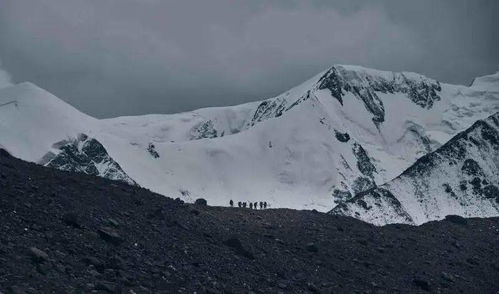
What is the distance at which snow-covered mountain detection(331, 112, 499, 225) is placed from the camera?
354 ft

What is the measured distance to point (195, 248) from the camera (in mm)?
31953

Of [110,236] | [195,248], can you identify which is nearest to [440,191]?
[195,248]

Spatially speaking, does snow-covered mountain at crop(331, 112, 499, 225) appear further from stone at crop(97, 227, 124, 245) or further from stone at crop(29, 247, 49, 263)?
stone at crop(29, 247, 49, 263)

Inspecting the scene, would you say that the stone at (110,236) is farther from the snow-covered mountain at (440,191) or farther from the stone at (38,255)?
the snow-covered mountain at (440,191)

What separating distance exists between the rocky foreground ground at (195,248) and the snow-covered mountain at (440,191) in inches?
2213

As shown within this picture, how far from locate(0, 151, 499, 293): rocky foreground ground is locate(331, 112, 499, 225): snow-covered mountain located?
56220 millimetres

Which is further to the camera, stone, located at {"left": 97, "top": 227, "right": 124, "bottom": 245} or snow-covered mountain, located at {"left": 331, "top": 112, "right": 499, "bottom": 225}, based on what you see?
snow-covered mountain, located at {"left": 331, "top": 112, "right": 499, "bottom": 225}

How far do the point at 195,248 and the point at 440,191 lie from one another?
95.2 metres

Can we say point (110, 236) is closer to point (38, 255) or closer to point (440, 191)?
point (38, 255)

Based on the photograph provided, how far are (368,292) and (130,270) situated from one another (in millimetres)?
13008

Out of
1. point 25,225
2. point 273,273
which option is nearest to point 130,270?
point 25,225

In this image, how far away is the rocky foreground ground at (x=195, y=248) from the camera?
2478 centimetres

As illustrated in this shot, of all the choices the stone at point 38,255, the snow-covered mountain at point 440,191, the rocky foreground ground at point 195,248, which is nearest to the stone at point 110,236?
the rocky foreground ground at point 195,248

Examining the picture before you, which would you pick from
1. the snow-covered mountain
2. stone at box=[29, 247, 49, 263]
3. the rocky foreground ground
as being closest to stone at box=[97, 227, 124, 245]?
the rocky foreground ground
